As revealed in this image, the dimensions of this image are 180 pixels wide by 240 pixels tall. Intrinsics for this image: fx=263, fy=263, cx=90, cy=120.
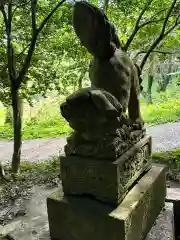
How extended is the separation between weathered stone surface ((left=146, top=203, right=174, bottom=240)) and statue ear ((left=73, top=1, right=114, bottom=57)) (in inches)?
56.9

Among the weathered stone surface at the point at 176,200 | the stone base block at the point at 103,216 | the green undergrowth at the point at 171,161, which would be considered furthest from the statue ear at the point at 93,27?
the green undergrowth at the point at 171,161

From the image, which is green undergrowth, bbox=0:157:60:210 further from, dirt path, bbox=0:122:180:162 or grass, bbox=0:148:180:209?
dirt path, bbox=0:122:180:162

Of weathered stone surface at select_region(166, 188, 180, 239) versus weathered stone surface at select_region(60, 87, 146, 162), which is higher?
weathered stone surface at select_region(60, 87, 146, 162)

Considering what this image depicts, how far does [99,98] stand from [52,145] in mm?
6055

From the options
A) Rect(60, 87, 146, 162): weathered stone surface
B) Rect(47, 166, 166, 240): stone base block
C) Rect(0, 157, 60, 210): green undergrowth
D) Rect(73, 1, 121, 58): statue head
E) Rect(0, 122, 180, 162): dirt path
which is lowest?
Rect(0, 122, 180, 162): dirt path

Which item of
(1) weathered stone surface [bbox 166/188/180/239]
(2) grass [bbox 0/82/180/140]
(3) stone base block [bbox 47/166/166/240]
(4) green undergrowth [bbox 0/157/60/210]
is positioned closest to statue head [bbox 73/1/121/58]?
(3) stone base block [bbox 47/166/166/240]

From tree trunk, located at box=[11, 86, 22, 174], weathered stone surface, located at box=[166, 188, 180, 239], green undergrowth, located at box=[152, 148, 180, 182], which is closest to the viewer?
weathered stone surface, located at box=[166, 188, 180, 239]

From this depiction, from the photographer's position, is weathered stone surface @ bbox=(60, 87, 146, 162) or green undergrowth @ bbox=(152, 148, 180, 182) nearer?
weathered stone surface @ bbox=(60, 87, 146, 162)

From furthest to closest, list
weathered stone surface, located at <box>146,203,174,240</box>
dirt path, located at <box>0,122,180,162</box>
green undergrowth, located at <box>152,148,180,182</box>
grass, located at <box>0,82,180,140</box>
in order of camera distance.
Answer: grass, located at <box>0,82,180,140</box> < dirt path, located at <box>0,122,180,162</box> < green undergrowth, located at <box>152,148,180,182</box> < weathered stone surface, located at <box>146,203,174,240</box>

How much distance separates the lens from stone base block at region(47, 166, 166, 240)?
1716 millimetres

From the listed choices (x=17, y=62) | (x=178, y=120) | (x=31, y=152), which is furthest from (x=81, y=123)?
(x=178, y=120)

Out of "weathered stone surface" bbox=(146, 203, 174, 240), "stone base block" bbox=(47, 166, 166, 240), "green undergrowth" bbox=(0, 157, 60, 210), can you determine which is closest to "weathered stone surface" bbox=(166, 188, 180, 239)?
"weathered stone surface" bbox=(146, 203, 174, 240)

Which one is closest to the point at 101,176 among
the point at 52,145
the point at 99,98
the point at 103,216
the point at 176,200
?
the point at 103,216

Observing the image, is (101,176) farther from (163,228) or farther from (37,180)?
(37,180)
